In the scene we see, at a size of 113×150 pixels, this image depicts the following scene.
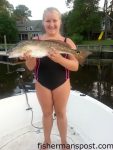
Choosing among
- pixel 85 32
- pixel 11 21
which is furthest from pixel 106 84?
pixel 11 21

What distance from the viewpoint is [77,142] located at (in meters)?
3.81

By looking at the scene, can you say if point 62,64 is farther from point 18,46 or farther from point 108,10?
point 108,10

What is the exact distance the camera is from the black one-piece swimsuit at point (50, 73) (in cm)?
319

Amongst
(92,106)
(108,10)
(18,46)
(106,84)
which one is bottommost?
(106,84)

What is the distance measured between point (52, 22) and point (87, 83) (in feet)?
40.9

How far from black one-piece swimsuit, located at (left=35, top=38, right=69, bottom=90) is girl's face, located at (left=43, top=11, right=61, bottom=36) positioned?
293 millimetres

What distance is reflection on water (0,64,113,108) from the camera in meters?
12.8

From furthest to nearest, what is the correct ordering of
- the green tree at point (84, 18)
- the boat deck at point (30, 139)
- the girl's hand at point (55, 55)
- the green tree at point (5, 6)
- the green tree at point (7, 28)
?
the green tree at point (5, 6), the green tree at point (7, 28), the green tree at point (84, 18), the boat deck at point (30, 139), the girl's hand at point (55, 55)

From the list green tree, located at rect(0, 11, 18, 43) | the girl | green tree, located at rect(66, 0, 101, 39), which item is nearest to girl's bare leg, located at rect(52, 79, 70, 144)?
the girl

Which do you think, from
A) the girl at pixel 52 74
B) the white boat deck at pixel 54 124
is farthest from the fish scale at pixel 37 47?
the white boat deck at pixel 54 124

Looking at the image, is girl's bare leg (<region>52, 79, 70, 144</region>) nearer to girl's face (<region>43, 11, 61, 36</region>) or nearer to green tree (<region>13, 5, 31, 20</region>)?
girl's face (<region>43, 11, 61, 36</region>)

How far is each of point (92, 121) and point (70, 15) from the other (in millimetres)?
46268

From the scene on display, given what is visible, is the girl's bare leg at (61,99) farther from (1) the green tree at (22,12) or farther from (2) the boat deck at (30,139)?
(1) the green tree at (22,12)

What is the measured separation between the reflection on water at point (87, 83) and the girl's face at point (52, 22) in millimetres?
8361
